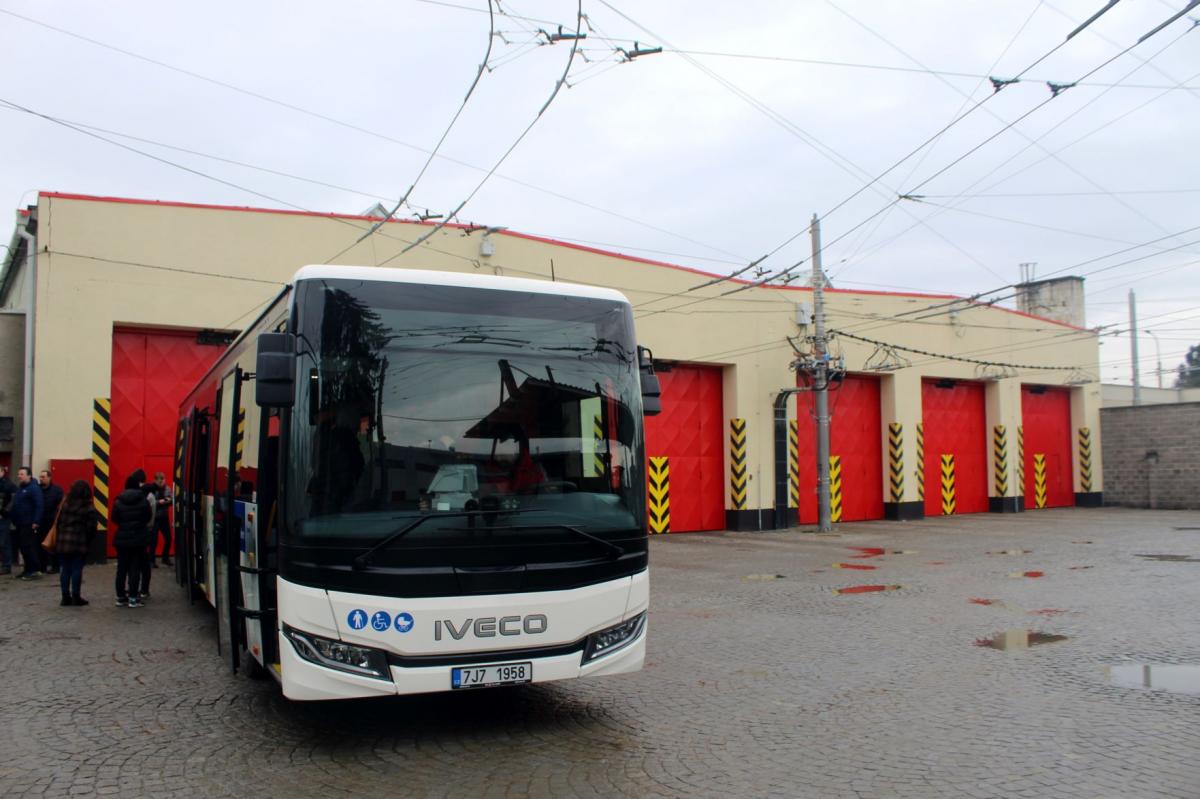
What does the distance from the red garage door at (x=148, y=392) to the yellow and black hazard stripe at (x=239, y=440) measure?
1090 cm

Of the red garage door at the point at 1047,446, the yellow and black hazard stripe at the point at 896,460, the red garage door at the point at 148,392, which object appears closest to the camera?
the red garage door at the point at 148,392

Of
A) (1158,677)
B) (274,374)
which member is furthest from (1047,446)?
(274,374)

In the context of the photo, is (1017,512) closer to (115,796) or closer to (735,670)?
(735,670)

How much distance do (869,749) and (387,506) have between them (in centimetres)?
327

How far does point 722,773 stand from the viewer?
16.7 feet

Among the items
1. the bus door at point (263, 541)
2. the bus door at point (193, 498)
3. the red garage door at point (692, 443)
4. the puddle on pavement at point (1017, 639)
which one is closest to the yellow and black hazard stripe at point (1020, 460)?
the red garage door at point (692, 443)

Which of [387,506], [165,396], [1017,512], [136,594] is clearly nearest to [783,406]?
[1017,512]

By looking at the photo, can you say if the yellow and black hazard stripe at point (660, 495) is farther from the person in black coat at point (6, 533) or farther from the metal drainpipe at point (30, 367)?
the person in black coat at point (6, 533)

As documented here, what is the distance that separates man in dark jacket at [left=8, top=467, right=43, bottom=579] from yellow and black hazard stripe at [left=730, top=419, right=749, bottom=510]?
52.2ft

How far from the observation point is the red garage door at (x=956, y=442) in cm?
2894

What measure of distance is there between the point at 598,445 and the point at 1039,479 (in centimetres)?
3132

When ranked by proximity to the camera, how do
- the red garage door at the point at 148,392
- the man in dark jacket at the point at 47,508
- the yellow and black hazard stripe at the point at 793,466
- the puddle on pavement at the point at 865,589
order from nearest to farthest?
the puddle on pavement at the point at 865,589, the man in dark jacket at the point at 47,508, the red garage door at the point at 148,392, the yellow and black hazard stripe at the point at 793,466

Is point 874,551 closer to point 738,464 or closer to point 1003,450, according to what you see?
point 738,464

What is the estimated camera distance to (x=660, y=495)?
2273 centimetres
